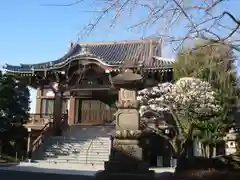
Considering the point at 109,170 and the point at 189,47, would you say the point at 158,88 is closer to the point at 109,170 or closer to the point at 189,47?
the point at 109,170

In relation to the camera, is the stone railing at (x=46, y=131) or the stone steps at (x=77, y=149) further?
the stone railing at (x=46, y=131)

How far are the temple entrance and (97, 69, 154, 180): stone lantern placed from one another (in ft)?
41.1

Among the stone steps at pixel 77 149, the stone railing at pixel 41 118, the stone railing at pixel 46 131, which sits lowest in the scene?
the stone steps at pixel 77 149

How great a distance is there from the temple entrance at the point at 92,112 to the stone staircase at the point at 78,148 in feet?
5.20

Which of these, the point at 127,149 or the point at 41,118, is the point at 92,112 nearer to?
the point at 41,118

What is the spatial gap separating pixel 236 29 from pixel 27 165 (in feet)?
45.0

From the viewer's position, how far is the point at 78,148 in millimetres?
19188

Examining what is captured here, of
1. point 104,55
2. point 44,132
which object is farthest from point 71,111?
point 104,55

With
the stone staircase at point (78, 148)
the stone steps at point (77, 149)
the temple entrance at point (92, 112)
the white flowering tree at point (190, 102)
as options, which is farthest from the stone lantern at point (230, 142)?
the temple entrance at point (92, 112)

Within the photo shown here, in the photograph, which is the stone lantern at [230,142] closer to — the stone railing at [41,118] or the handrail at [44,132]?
the handrail at [44,132]

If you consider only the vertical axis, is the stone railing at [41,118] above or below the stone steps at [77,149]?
above

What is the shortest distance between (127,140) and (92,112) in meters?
13.9

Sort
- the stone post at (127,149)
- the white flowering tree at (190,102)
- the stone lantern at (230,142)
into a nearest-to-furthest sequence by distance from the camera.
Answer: the stone post at (127,149)
the white flowering tree at (190,102)
the stone lantern at (230,142)

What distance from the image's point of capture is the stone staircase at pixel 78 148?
58.9 ft
